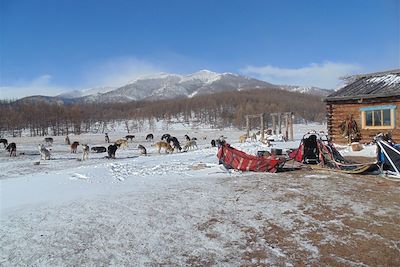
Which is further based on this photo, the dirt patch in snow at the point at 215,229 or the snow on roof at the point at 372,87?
the snow on roof at the point at 372,87

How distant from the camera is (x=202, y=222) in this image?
5785 mm

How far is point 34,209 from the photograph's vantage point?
639cm

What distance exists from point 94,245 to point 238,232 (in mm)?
2113

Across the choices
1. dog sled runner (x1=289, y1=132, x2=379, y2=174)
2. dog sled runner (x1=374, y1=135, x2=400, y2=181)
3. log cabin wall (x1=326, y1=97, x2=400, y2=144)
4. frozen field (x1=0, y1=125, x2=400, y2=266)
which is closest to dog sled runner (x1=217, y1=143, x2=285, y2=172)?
frozen field (x1=0, y1=125, x2=400, y2=266)

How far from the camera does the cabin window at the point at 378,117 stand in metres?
16.8

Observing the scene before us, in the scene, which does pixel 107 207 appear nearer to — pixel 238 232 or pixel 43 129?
pixel 238 232

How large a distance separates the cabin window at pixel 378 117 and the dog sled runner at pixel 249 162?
903 centimetres

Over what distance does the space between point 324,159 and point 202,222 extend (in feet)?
21.1

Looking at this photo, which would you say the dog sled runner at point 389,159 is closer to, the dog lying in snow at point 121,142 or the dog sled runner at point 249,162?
the dog sled runner at point 249,162

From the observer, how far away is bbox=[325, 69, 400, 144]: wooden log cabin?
16.7m

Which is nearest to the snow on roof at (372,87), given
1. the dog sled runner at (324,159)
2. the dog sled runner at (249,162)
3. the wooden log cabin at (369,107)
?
the wooden log cabin at (369,107)

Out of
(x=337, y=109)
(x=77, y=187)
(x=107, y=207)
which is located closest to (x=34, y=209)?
(x=107, y=207)

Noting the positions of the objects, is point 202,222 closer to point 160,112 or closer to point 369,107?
point 369,107

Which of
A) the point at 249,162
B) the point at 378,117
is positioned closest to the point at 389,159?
the point at 249,162
